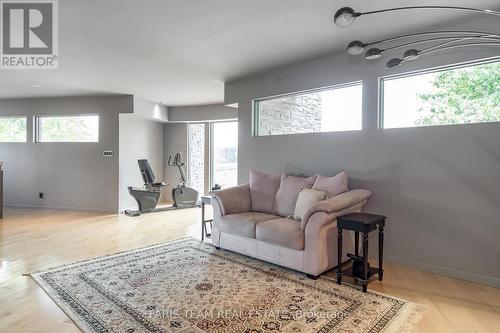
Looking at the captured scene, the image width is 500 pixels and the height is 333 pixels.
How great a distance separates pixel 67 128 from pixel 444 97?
7.17 meters

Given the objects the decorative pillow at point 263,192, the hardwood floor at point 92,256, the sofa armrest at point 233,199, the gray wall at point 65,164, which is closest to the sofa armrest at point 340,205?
the hardwood floor at point 92,256

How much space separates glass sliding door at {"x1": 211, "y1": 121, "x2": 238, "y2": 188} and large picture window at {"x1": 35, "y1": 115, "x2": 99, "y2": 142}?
2.68 m

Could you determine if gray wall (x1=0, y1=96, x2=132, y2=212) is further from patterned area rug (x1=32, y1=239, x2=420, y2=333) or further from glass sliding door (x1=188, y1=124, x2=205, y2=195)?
patterned area rug (x1=32, y1=239, x2=420, y2=333)

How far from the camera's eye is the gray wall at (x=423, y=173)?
112 inches

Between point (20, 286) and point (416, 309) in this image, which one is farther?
point (20, 286)

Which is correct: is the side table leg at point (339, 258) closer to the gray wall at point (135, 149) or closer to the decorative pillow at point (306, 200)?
the decorative pillow at point (306, 200)

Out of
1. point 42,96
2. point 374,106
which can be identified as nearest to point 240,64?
point 374,106

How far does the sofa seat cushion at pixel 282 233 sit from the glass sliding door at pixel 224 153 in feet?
13.9

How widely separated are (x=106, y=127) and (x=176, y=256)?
4226 millimetres

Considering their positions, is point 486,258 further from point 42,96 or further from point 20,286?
point 42,96

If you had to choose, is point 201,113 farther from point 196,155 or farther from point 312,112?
point 312,112

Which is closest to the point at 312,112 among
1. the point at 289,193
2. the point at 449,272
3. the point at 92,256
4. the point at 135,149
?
the point at 289,193

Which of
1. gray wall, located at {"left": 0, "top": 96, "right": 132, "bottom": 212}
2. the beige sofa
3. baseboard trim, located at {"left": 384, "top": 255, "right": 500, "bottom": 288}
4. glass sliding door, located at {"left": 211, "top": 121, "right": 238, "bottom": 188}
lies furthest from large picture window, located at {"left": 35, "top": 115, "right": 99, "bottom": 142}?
baseboard trim, located at {"left": 384, "top": 255, "right": 500, "bottom": 288}

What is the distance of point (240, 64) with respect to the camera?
4.28 metres
